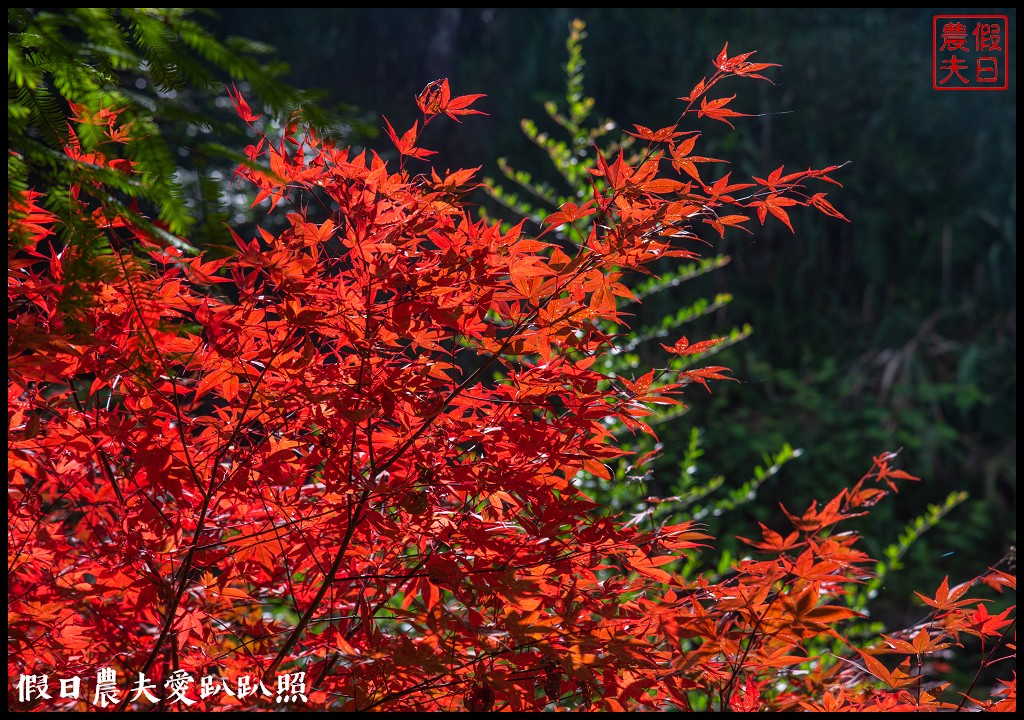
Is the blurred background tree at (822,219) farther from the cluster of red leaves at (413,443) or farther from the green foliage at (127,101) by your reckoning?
the green foliage at (127,101)

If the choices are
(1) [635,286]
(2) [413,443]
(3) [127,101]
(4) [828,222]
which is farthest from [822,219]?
(3) [127,101]

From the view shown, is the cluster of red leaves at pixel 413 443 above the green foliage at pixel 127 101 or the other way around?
the other way around

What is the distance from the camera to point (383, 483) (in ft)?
3.29

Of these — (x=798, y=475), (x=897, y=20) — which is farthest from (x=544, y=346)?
(x=897, y=20)

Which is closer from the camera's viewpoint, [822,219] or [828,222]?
[822,219]

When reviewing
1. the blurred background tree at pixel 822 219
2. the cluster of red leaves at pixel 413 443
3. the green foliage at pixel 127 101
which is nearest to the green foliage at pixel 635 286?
the cluster of red leaves at pixel 413 443

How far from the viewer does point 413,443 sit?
1022mm

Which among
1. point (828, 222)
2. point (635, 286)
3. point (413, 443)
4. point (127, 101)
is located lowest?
point (413, 443)

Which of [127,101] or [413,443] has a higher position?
[127,101]

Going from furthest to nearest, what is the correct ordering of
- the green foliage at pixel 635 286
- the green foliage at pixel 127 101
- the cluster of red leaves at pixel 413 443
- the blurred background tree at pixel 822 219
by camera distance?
the blurred background tree at pixel 822 219 < the green foliage at pixel 635 286 < the cluster of red leaves at pixel 413 443 < the green foliage at pixel 127 101

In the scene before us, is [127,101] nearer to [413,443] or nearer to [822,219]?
[413,443]

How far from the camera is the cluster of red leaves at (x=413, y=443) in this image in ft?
3.13

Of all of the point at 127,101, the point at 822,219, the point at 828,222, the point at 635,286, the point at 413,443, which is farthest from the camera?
the point at 828,222

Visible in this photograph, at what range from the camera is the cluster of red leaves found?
0.95 metres
